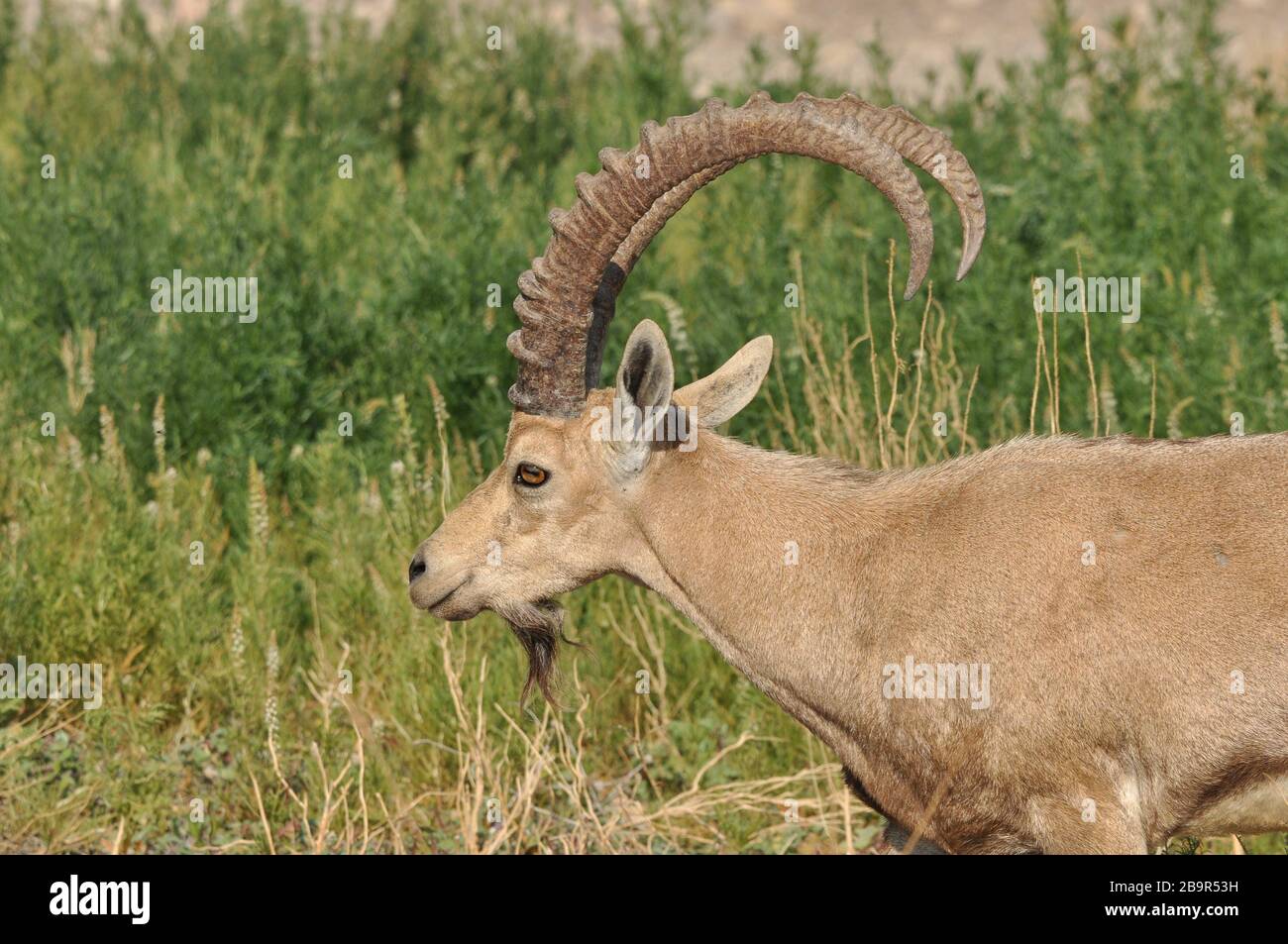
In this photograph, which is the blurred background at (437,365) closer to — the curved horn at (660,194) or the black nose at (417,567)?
the black nose at (417,567)

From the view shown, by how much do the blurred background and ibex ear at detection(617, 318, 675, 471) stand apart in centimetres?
136

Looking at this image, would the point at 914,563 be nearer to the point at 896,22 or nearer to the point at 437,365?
the point at 437,365

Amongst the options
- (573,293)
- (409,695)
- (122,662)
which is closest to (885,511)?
(573,293)

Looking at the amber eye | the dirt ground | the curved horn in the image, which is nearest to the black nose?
the amber eye

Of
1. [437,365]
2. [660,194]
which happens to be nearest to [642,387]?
[660,194]

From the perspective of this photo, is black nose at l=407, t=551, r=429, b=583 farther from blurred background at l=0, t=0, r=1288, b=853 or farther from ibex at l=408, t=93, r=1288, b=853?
blurred background at l=0, t=0, r=1288, b=853

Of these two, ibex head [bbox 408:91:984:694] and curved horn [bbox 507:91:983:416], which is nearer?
curved horn [bbox 507:91:983:416]

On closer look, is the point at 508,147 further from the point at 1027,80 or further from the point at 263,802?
the point at 263,802

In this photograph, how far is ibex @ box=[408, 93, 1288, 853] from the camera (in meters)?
4.75

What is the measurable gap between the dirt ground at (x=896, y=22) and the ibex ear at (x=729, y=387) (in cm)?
1061

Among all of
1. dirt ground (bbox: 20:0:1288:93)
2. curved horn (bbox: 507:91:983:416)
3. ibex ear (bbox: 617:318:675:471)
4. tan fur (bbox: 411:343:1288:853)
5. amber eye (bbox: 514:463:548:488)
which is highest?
dirt ground (bbox: 20:0:1288:93)

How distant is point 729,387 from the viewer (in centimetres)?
539

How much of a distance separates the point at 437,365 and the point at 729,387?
12.2 ft

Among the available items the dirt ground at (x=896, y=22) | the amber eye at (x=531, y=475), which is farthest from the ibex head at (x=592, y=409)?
the dirt ground at (x=896, y=22)
